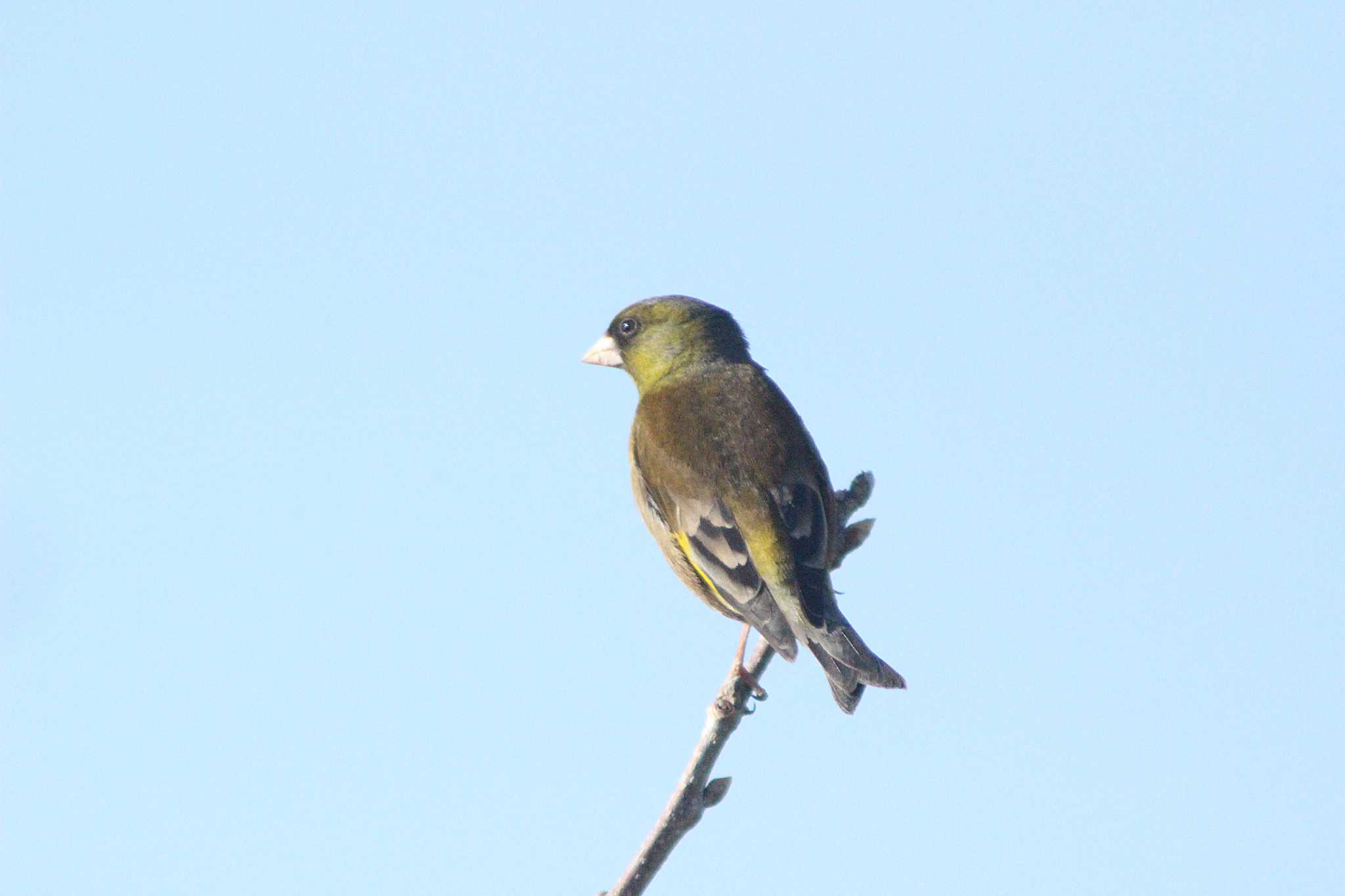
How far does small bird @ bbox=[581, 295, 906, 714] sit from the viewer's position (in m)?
5.96

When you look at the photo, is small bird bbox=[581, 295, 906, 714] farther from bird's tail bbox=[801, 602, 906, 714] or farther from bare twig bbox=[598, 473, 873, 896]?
bare twig bbox=[598, 473, 873, 896]

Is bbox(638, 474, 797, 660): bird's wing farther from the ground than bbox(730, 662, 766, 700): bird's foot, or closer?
farther from the ground

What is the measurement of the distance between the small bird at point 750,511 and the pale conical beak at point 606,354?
2.58 ft

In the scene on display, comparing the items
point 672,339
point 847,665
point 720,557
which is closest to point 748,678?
point 847,665

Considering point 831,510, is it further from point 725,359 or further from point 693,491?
point 725,359

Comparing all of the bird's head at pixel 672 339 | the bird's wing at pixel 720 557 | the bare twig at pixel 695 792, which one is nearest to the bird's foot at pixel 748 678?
the bare twig at pixel 695 792

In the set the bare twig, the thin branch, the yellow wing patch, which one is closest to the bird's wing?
the yellow wing patch

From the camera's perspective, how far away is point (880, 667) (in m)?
5.78

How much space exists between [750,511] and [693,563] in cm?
42

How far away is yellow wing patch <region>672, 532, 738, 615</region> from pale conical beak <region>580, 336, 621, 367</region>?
193 centimetres

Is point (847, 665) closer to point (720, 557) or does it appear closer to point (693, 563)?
point (720, 557)

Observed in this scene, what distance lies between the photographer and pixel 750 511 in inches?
254

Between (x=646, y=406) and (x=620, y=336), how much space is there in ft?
3.41

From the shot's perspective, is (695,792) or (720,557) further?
(720,557)
